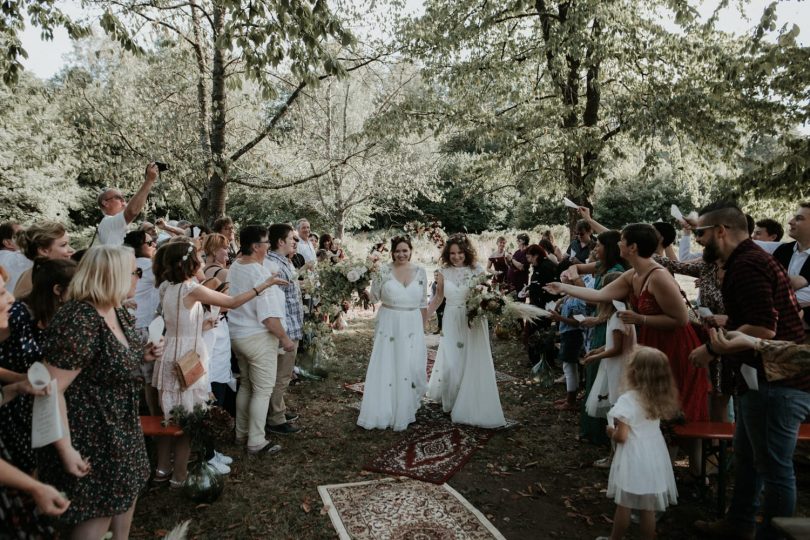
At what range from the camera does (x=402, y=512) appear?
169 inches

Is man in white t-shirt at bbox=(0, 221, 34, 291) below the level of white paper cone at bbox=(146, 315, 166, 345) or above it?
above

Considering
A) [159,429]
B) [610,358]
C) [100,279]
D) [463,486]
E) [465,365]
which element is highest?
[100,279]

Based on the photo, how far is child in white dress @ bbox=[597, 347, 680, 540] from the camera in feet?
11.6

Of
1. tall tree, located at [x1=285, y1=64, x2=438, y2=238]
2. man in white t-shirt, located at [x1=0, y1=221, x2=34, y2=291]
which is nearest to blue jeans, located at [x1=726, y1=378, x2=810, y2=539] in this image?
man in white t-shirt, located at [x1=0, y1=221, x2=34, y2=291]

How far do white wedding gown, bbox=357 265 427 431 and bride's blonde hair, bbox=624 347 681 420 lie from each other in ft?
10.3

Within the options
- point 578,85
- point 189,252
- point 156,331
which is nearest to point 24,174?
point 578,85

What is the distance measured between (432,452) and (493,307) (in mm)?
1864

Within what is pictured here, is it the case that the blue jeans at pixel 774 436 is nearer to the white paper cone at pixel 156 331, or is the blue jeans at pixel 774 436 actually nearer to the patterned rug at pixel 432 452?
the patterned rug at pixel 432 452

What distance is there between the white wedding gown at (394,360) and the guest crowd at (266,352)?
0.18 ft

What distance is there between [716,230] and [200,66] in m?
10.4

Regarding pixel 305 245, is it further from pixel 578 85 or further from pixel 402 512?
pixel 578 85

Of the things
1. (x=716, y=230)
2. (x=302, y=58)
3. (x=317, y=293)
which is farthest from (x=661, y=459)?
(x=302, y=58)

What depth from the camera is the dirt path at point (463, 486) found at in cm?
412

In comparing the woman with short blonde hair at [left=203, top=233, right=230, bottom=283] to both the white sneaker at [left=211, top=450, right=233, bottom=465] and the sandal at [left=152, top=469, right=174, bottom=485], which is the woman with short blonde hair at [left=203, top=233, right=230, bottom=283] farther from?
the sandal at [left=152, top=469, right=174, bottom=485]
